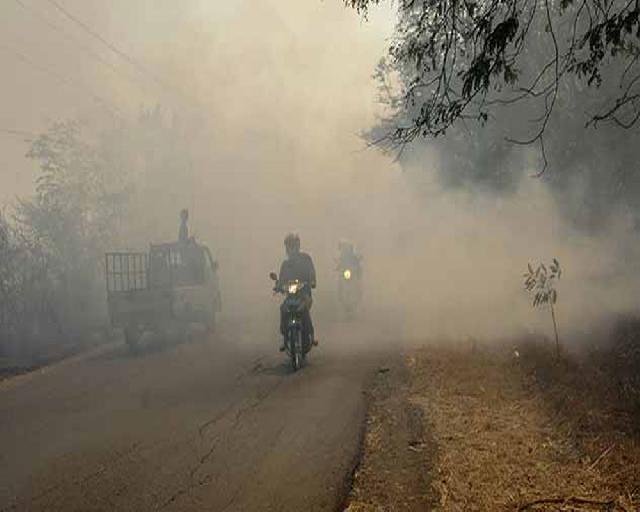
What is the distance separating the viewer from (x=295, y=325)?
39.1ft

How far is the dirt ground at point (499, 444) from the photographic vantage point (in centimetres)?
540

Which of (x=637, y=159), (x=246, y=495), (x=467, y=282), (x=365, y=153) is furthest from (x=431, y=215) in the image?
(x=246, y=495)

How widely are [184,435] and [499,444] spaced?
10.4 feet

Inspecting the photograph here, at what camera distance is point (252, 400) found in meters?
9.38

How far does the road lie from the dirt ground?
38 centimetres

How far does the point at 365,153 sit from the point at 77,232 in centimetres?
2420

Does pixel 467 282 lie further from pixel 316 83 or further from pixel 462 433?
pixel 316 83

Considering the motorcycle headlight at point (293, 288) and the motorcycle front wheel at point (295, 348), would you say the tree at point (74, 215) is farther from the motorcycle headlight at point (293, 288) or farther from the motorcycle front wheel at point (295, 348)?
the motorcycle front wheel at point (295, 348)

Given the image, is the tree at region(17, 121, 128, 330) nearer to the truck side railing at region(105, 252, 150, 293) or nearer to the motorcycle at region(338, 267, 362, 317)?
the truck side railing at region(105, 252, 150, 293)

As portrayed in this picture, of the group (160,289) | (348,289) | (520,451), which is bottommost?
(520,451)

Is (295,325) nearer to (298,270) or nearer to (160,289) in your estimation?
(298,270)

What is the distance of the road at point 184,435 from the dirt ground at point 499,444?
14.9 inches

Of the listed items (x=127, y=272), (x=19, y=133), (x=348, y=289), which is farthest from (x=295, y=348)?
(x=19, y=133)

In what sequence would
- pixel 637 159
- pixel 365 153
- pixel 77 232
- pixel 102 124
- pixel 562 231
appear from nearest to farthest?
pixel 637 159
pixel 562 231
pixel 77 232
pixel 102 124
pixel 365 153
